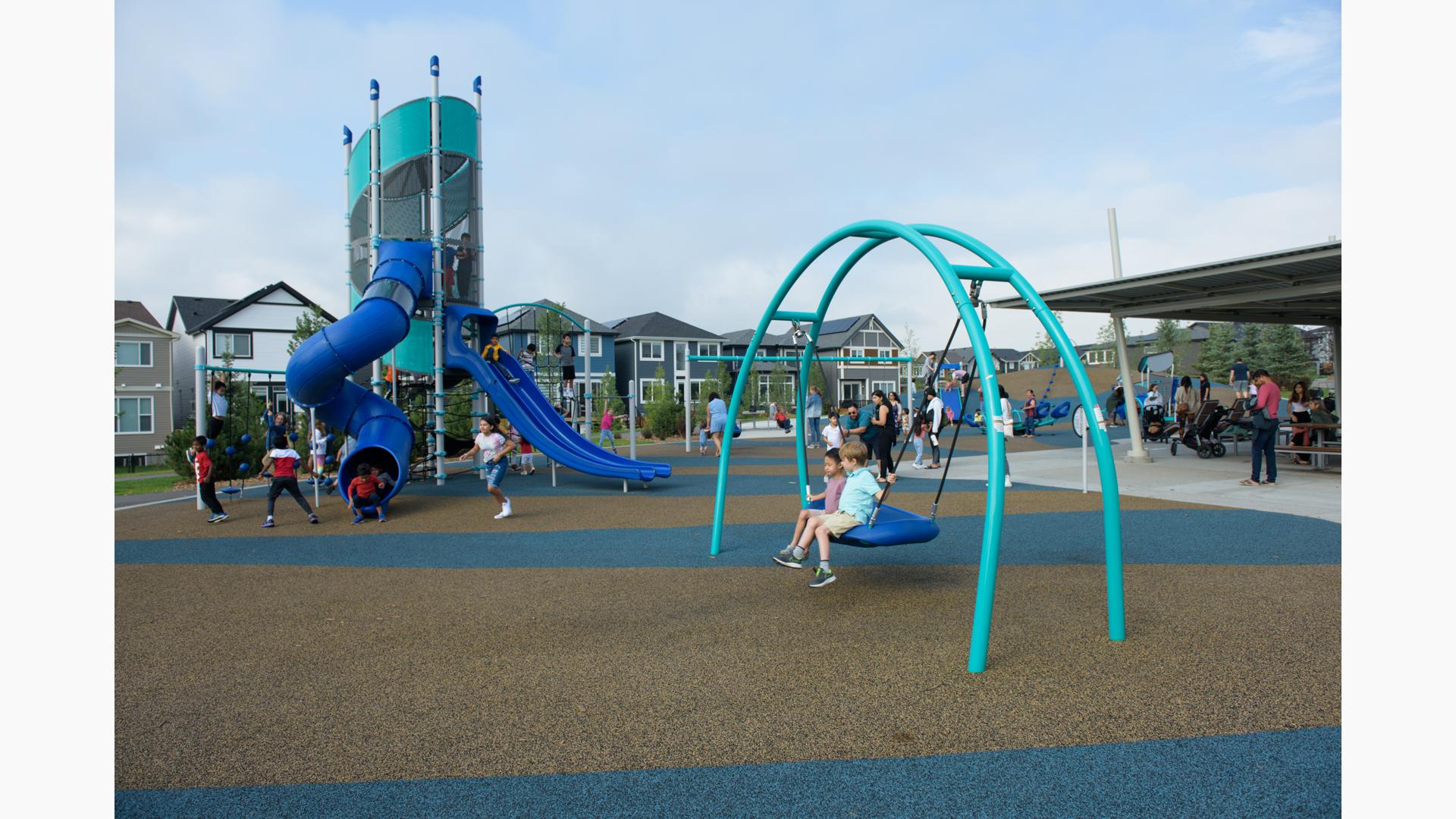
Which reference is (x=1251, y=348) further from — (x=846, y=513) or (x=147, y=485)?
(x=147, y=485)

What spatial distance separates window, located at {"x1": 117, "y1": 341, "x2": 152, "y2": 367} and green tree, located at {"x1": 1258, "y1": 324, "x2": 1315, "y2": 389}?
62.7 meters

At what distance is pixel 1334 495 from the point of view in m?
11.4

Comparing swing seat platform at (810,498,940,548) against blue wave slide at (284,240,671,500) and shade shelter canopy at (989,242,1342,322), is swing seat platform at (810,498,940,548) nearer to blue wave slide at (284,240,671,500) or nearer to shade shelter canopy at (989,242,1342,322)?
blue wave slide at (284,240,671,500)

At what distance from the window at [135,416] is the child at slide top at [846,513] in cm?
3697

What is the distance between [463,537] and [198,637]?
4097 millimetres

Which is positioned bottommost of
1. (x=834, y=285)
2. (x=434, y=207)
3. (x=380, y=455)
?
(x=380, y=455)

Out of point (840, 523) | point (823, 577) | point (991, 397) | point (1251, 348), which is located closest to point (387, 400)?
point (823, 577)

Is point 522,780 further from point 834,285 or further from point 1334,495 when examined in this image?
point 1334,495

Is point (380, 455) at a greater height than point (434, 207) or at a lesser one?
lesser

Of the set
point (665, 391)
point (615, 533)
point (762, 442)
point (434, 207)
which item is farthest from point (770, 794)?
point (665, 391)

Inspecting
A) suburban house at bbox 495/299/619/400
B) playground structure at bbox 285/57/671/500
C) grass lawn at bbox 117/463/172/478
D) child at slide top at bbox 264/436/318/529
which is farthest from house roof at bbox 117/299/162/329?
child at slide top at bbox 264/436/318/529

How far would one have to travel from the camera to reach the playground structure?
1262 centimetres

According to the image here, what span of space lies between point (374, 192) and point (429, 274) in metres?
1.98

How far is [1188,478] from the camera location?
14.1 m
